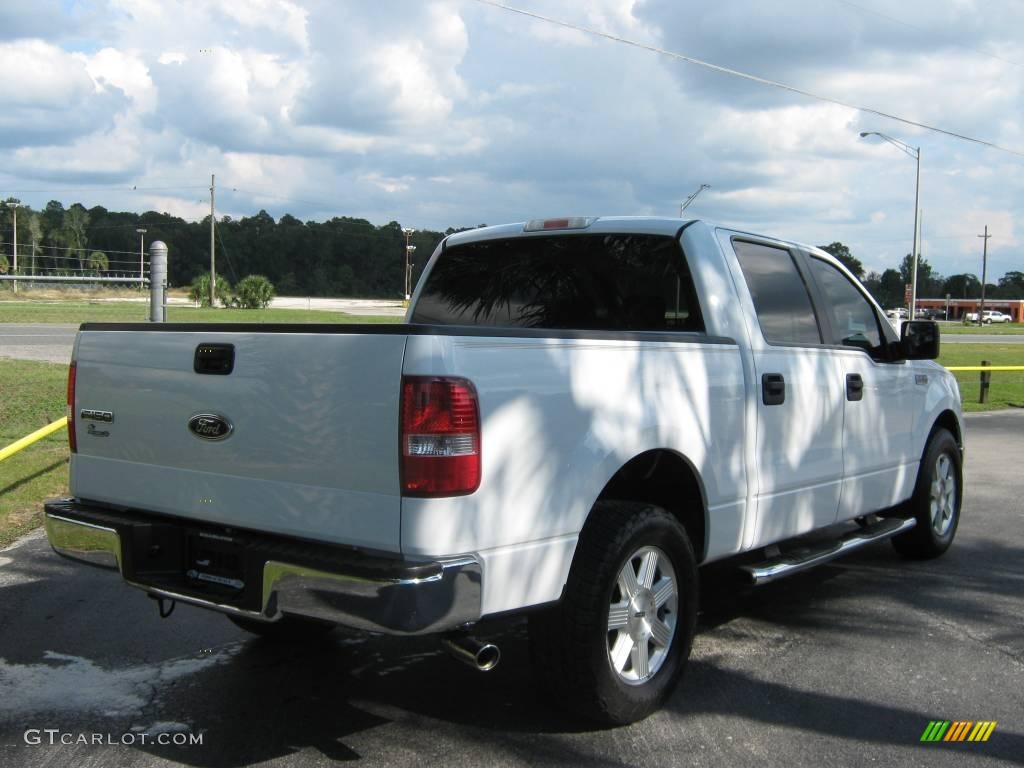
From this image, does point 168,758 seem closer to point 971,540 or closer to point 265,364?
point 265,364

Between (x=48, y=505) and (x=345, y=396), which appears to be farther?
(x=48, y=505)

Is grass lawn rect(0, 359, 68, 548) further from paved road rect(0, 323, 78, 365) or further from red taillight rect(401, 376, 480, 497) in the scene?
red taillight rect(401, 376, 480, 497)

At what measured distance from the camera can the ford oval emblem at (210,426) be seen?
359cm

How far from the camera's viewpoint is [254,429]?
3.50m

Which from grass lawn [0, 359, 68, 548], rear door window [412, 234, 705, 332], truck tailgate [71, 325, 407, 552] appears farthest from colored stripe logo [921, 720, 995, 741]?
grass lawn [0, 359, 68, 548]

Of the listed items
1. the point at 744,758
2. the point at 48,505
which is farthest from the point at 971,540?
the point at 48,505

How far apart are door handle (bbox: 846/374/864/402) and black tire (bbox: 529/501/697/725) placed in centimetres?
174

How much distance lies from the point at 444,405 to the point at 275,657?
221 cm

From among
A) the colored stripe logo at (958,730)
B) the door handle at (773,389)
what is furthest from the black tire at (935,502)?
the colored stripe logo at (958,730)

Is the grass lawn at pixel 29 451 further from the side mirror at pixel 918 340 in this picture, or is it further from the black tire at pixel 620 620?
the side mirror at pixel 918 340

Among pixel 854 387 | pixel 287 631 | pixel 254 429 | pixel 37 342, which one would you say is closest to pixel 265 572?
pixel 254 429

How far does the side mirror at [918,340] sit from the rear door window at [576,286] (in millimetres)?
1889

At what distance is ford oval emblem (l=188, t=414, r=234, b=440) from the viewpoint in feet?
11.8

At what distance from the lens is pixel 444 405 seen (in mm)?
3139
